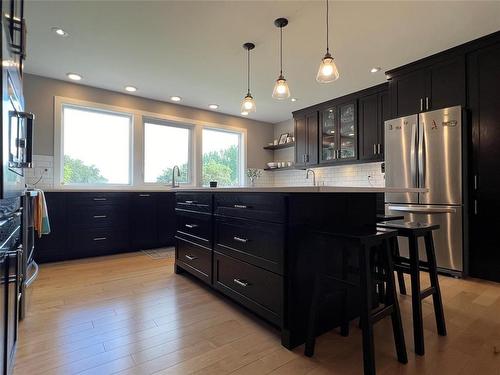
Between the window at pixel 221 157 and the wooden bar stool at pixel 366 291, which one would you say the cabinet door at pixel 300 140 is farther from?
the wooden bar stool at pixel 366 291

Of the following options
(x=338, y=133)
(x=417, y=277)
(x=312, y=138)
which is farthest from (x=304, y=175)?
(x=417, y=277)

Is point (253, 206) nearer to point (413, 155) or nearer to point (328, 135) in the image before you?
point (413, 155)

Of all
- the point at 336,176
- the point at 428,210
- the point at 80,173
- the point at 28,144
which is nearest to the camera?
the point at 28,144

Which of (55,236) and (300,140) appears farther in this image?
(300,140)

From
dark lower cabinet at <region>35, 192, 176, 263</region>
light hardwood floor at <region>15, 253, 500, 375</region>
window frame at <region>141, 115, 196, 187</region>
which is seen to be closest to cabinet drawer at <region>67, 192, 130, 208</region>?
dark lower cabinet at <region>35, 192, 176, 263</region>

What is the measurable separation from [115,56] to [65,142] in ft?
5.23

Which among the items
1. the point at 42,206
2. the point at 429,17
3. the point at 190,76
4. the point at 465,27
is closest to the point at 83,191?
the point at 42,206

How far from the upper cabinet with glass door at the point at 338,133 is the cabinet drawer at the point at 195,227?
2.82m

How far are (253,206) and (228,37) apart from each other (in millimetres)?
1880

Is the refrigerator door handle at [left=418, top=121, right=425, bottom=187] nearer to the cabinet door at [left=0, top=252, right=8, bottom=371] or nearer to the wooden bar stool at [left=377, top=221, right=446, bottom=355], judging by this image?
the wooden bar stool at [left=377, top=221, right=446, bottom=355]

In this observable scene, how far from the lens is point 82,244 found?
3510 millimetres

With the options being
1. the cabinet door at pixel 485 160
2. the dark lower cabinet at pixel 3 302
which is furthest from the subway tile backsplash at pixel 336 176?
the dark lower cabinet at pixel 3 302

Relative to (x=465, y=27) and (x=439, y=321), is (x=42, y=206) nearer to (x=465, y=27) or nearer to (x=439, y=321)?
(x=439, y=321)

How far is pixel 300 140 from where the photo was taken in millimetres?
5133
